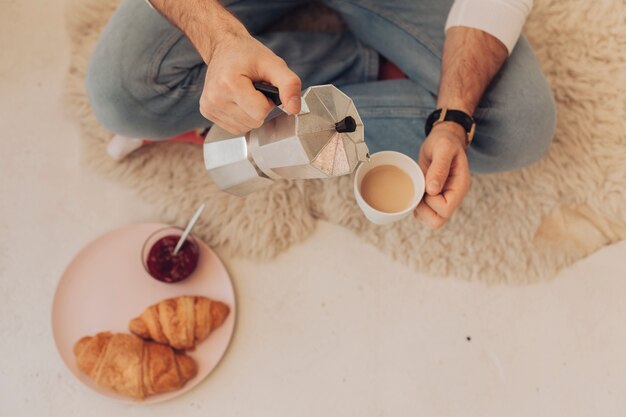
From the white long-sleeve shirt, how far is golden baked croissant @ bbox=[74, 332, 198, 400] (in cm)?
78

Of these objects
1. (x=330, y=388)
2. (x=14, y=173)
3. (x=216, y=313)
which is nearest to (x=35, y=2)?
(x=14, y=173)

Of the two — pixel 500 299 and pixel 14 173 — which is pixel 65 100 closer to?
pixel 14 173

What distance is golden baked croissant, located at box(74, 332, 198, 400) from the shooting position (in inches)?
34.7

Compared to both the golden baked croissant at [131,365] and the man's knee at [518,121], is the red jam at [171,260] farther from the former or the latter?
the man's knee at [518,121]

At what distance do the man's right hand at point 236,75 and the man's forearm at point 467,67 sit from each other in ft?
1.21

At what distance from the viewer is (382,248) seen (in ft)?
3.50

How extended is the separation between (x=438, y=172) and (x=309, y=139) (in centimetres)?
24

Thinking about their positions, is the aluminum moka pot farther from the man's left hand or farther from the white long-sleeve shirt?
the white long-sleeve shirt

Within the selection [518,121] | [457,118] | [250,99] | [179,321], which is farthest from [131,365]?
[518,121]

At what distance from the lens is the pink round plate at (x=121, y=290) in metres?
0.95

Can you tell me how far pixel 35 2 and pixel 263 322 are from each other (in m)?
0.95

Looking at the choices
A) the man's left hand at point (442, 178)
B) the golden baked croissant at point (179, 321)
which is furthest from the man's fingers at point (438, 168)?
the golden baked croissant at point (179, 321)

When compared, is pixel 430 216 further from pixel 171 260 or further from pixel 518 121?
pixel 171 260

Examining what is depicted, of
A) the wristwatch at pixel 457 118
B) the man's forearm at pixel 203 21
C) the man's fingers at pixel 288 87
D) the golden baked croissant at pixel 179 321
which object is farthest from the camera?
the golden baked croissant at pixel 179 321
